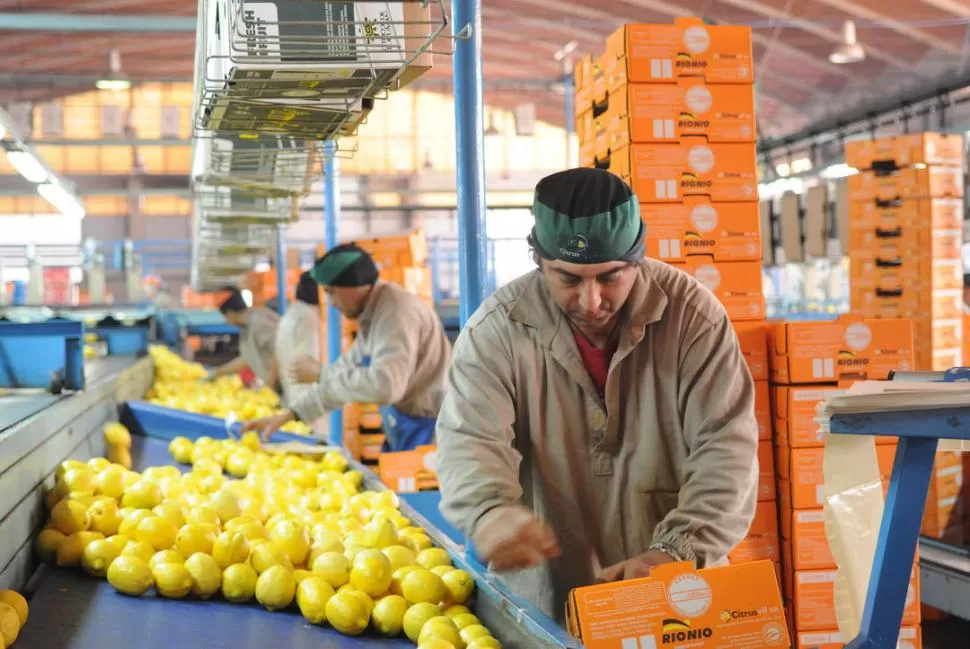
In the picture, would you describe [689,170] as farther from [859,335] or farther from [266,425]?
[266,425]

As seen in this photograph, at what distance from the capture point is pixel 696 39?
4082 millimetres

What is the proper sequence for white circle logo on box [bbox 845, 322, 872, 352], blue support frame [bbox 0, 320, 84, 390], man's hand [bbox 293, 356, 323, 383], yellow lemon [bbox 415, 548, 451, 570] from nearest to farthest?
yellow lemon [bbox 415, 548, 451, 570], blue support frame [bbox 0, 320, 84, 390], white circle logo on box [bbox 845, 322, 872, 352], man's hand [bbox 293, 356, 323, 383]

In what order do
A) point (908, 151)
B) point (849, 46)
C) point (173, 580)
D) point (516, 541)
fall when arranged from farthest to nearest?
point (849, 46) < point (908, 151) < point (173, 580) < point (516, 541)

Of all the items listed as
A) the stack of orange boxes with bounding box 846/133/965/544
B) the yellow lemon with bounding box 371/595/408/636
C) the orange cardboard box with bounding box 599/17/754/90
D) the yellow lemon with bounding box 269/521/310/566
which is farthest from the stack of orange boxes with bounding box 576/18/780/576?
the stack of orange boxes with bounding box 846/133/965/544

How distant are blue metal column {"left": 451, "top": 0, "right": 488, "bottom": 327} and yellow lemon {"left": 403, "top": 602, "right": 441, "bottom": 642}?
40.6 inches

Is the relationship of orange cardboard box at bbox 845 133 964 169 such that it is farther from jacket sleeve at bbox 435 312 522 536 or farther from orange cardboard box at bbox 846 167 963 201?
jacket sleeve at bbox 435 312 522 536

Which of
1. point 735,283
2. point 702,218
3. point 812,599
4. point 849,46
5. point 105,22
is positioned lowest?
point 812,599

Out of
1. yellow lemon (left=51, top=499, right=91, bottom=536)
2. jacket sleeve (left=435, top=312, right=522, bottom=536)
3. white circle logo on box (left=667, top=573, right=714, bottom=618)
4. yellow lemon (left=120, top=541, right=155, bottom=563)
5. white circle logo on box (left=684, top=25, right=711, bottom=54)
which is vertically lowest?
yellow lemon (left=120, top=541, right=155, bottom=563)

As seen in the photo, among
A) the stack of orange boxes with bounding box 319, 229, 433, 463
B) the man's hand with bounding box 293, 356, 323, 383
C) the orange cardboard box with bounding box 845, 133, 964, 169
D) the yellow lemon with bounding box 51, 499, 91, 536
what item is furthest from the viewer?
the stack of orange boxes with bounding box 319, 229, 433, 463

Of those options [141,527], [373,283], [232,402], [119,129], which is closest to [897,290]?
[373,283]

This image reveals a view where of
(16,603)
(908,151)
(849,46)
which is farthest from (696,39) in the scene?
(849,46)

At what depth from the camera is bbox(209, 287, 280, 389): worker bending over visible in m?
8.93

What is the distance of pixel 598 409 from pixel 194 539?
3.44 feet

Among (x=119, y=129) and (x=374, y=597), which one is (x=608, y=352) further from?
(x=119, y=129)
